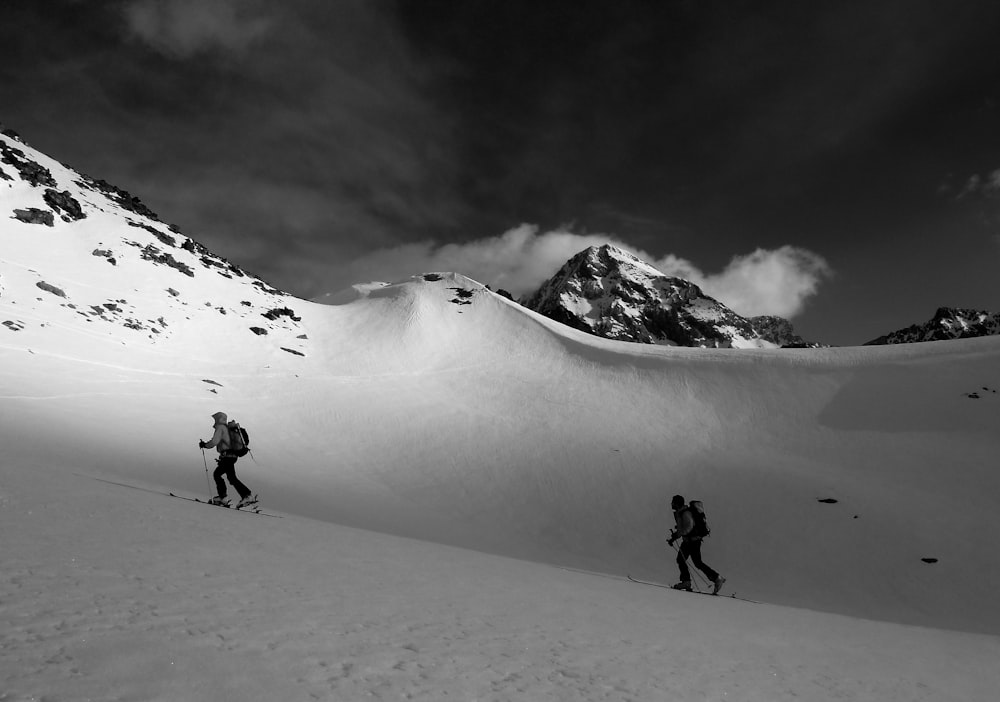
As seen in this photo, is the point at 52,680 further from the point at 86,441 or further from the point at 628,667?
the point at 86,441

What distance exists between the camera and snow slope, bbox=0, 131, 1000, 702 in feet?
12.1

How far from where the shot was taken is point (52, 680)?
2.52 m

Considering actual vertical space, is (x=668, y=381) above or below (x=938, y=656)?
above

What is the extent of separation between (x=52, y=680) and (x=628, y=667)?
3.64 meters

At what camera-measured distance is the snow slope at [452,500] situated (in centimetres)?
369

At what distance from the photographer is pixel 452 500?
20531 millimetres

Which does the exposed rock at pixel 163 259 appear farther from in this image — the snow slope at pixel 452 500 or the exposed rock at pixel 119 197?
the exposed rock at pixel 119 197

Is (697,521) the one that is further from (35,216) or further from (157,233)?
(157,233)

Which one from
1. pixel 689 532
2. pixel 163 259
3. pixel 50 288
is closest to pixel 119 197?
pixel 163 259

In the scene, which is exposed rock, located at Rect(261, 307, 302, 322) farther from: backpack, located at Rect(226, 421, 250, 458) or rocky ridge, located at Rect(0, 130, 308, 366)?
backpack, located at Rect(226, 421, 250, 458)

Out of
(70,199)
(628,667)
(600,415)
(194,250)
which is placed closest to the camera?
(628,667)

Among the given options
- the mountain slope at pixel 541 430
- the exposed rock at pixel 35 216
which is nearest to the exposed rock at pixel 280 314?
the mountain slope at pixel 541 430

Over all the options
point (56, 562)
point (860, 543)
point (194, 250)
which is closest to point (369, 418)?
point (860, 543)

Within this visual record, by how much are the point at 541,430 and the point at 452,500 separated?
9.62m
